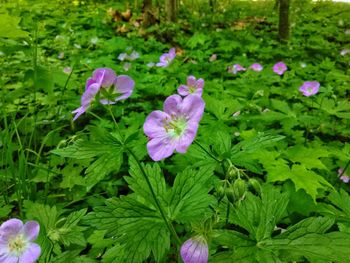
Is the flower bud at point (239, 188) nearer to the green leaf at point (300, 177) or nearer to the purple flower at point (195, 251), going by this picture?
the purple flower at point (195, 251)

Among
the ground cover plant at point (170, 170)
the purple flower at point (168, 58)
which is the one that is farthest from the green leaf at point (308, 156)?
the purple flower at point (168, 58)

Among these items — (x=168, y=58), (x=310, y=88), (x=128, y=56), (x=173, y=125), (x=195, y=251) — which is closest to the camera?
(x=195, y=251)

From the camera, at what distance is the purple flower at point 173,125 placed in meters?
0.89

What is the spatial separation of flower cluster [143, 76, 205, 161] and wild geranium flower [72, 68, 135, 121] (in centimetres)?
14

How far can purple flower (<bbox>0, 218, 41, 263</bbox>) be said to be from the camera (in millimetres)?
1077

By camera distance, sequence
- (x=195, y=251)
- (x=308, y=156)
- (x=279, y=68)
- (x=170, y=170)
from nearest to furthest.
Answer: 1. (x=195, y=251)
2. (x=308, y=156)
3. (x=170, y=170)
4. (x=279, y=68)

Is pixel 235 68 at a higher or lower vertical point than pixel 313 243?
lower

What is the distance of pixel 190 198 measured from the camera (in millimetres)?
985

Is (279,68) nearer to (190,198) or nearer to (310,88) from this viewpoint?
(310,88)

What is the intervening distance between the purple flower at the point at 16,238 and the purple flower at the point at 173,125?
1.61 feet

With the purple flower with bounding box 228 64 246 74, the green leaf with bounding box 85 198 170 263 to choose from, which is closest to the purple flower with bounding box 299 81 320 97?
the purple flower with bounding box 228 64 246 74

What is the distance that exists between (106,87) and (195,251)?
1.74ft

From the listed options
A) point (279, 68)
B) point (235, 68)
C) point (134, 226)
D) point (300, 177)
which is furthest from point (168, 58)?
point (134, 226)

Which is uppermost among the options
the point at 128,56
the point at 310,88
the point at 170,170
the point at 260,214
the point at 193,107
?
the point at 193,107
